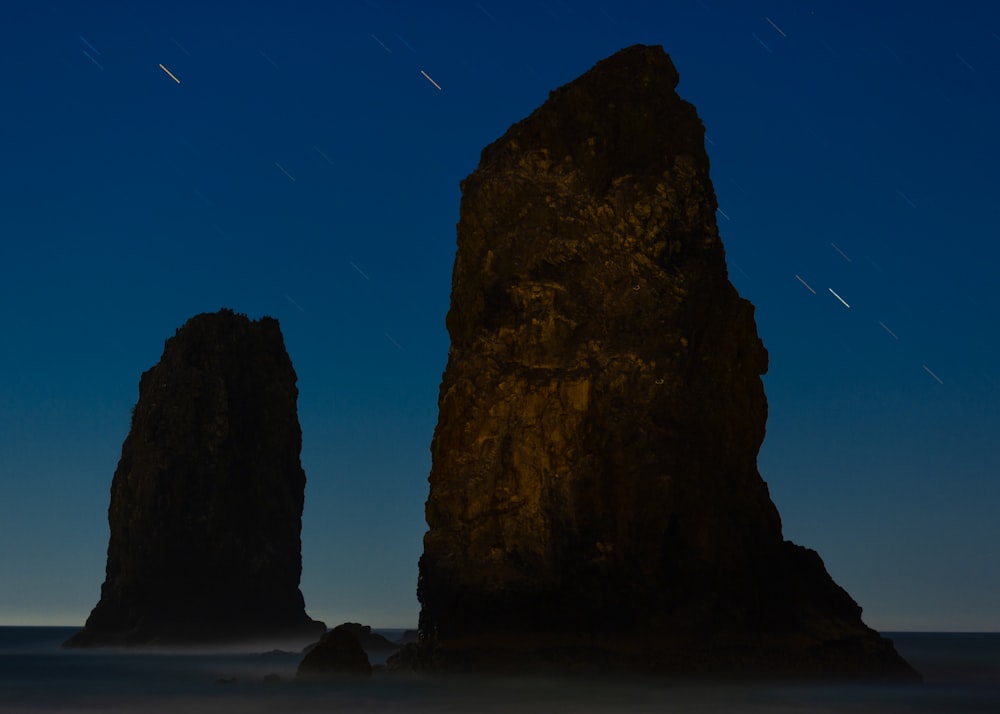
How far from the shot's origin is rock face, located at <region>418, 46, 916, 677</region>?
1403 inches

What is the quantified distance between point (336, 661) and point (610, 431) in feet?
37.9

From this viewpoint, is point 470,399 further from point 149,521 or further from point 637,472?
point 149,521

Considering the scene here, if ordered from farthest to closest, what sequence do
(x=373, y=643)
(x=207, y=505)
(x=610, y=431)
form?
(x=207, y=505) → (x=373, y=643) → (x=610, y=431)

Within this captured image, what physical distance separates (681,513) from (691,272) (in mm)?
7288

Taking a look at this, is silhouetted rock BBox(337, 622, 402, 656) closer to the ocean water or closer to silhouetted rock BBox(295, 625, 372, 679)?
the ocean water

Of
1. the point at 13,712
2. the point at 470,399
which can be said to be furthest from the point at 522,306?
the point at 13,712

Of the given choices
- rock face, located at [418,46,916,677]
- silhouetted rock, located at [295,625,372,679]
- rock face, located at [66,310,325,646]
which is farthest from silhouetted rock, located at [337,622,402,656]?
rock face, located at [418,46,916,677]

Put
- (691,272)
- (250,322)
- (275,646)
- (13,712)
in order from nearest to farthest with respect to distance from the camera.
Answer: (13,712), (691,272), (275,646), (250,322)

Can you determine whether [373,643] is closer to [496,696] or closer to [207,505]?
[207,505]

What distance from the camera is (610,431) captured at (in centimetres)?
3634

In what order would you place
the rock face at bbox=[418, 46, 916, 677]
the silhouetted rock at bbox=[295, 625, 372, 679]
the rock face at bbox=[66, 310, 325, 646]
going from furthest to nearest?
the rock face at bbox=[66, 310, 325, 646], the silhouetted rock at bbox=[295, 625, 372, 679], the rock face at bbox=[418, 46, 916, 677]

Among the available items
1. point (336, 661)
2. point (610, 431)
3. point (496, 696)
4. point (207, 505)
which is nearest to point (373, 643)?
point (207, 505)

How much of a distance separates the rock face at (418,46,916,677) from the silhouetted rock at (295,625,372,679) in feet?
7.97

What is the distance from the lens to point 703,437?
37.4 metres
